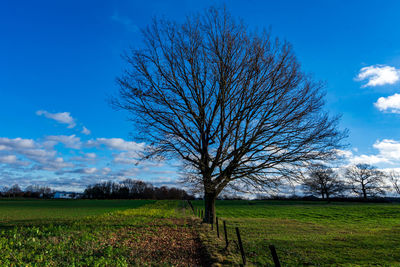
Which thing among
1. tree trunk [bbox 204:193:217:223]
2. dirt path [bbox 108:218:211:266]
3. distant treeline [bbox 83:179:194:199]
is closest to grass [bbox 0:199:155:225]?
dirt path [bbox 108:218:211:266]

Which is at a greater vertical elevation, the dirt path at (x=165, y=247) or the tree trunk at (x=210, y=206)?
the tree trunk at (x=210, y=206)

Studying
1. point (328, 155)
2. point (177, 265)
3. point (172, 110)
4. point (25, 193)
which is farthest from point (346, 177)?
point (25, 193)

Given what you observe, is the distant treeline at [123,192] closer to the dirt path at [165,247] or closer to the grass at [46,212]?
the grass at [46,212]

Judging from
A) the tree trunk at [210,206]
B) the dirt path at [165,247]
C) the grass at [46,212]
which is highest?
the tree trunk at [210,206]

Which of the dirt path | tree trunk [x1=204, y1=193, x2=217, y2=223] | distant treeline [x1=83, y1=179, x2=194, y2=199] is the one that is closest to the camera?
the dirt path

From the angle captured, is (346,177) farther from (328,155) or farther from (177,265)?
(177,265)

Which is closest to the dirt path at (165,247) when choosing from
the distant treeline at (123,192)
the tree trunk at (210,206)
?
the tree trunk at (210,206)

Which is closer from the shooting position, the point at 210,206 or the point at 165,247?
the point at 165,247

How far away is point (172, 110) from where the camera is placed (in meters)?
16.8

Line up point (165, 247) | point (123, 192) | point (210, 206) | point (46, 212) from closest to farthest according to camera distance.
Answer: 1. point (165, 247)
2. point (210, 206)
3. point (46, 212)
4. point (123, 192)

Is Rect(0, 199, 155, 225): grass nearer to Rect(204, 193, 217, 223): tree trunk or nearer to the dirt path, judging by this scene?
the dirt path

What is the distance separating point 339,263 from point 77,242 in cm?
1111

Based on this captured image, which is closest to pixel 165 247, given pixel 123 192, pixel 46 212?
pixel 46 212

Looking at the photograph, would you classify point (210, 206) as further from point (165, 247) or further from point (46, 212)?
point (46, 212)
